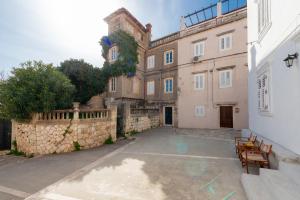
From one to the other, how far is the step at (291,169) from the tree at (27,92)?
360 inches

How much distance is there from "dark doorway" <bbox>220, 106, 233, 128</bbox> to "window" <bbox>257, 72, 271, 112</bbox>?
7459 millimetres

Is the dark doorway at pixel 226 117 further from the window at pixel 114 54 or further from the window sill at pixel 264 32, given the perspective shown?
the window at pixel 114 54

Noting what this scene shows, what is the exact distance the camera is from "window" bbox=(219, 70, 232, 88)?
46.9ft

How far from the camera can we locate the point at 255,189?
3.75m

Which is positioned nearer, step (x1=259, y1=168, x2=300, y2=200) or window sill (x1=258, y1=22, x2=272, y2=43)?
step (x1=259, y1=168, x2=300, y2=200)

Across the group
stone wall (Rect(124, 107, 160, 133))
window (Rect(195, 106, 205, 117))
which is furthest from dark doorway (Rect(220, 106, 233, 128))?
stone wall (Rect(124, 107, 160, 133))

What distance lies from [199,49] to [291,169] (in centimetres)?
1432

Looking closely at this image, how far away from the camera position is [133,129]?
520 inches

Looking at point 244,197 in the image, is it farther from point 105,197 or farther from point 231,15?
point 231,15

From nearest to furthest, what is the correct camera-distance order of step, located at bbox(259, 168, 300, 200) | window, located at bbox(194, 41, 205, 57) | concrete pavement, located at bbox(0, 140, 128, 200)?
step, located at bbox(259, 168, 300, 200) < concrete pavement, located at bbox(0, 140, 128, 200) < window, located at bbox(194, 41, 205, 57)

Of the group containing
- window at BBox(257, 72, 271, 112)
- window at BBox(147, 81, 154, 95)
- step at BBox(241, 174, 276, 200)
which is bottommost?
step at BBox(241, 174, 276, 200)

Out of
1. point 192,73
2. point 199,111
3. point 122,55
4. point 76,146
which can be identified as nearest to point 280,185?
point 76,146

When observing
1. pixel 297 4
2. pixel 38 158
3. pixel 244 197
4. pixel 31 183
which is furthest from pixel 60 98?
pixel 297 4

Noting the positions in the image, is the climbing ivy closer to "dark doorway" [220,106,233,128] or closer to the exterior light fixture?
"dark doorway" [220,106,233,128]
